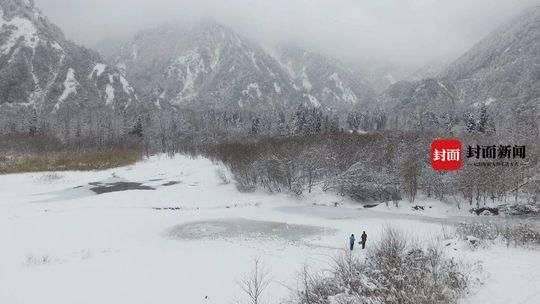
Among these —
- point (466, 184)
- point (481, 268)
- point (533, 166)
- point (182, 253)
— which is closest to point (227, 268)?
point (182, 253)

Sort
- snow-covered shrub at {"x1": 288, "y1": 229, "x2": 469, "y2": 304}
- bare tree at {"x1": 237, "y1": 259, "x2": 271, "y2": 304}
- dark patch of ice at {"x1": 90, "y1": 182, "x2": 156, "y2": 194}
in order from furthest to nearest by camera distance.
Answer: dark patch of ice at {"x1": 90, "y1": 182, "x2": 156, "y2": 194}, bare tree at {"x1": 237, "y1": 259, "x2": 271, "y2": 304}, snow-covered shrub at {"x1": 288, "y1": 229, "x2": 469, "y2": 304}

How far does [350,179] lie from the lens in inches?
2298

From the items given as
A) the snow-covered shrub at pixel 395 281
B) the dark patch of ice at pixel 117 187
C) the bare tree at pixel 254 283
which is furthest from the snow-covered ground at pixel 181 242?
the dark patch of ice at pixel 117 187

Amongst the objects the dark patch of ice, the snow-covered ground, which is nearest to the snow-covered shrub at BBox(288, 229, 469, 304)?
the snow-covered ground

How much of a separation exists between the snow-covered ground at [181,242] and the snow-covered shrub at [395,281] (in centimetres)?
133

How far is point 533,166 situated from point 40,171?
82179 millimetres

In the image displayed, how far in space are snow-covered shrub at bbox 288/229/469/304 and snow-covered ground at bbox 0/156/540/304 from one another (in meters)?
1.33

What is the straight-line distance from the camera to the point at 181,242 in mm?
34781

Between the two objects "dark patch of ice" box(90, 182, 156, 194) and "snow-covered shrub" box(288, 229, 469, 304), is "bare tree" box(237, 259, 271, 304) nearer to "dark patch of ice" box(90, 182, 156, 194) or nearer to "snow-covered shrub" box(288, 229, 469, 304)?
"snow-covered shrub" box(288, 229, 469, 304)

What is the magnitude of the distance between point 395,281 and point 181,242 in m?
22.4

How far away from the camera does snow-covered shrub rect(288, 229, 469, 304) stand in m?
14.7

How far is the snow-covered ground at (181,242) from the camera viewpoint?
22.1 m

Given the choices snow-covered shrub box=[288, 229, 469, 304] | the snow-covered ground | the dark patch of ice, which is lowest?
the snow-covered ground

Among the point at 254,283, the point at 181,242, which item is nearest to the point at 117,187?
the point at 181,242
